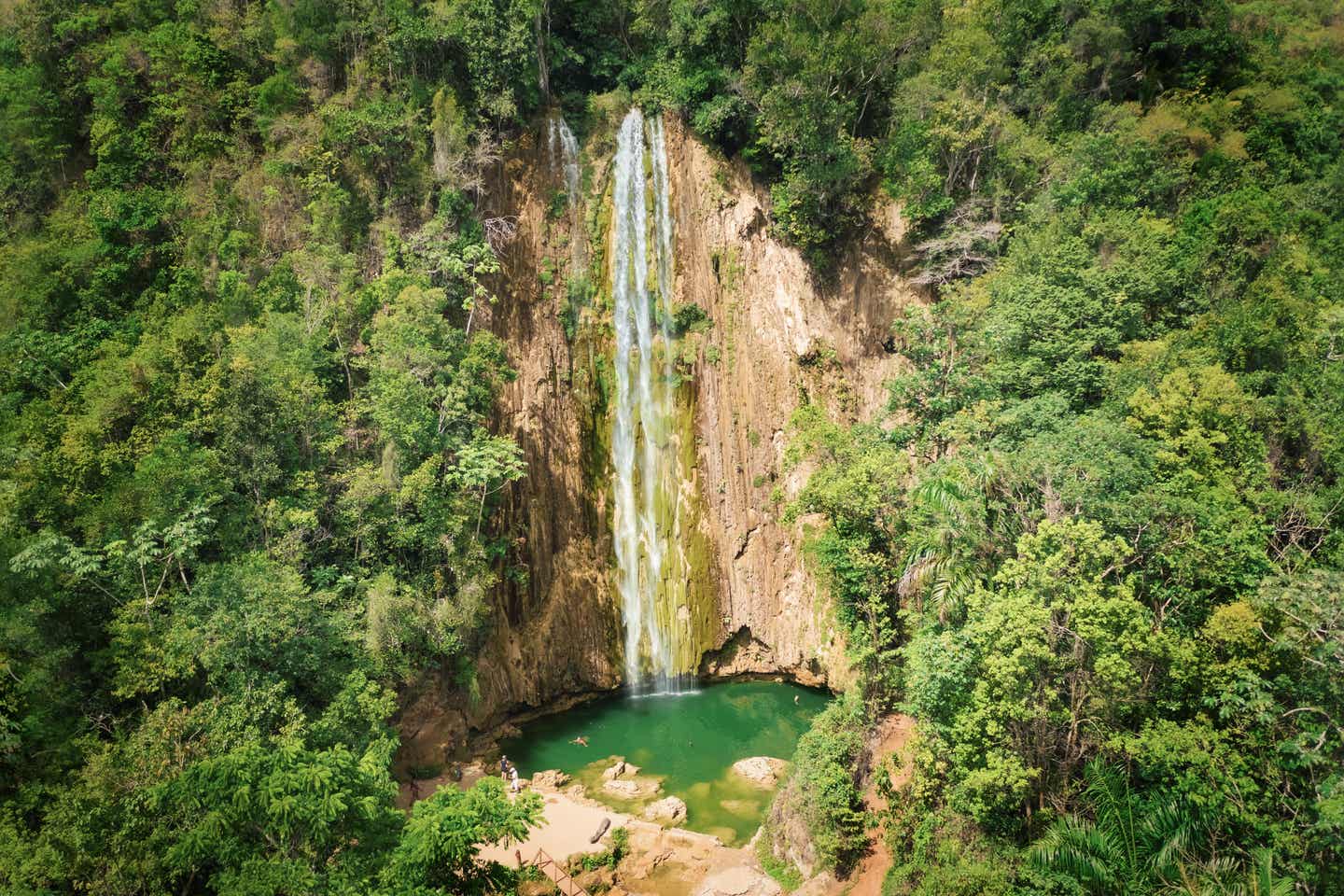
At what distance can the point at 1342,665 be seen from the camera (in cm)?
1220

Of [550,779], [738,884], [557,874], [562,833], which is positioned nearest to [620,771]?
[550,779]

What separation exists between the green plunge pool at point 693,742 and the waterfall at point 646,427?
1.75m

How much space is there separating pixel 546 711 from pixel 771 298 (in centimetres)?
1647

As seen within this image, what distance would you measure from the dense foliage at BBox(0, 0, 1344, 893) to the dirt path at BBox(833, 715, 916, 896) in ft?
2.08

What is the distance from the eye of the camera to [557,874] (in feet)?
63.2

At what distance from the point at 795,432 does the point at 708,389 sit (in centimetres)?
358

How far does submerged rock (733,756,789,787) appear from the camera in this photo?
23203 millimetres

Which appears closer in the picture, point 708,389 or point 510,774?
point 510,774

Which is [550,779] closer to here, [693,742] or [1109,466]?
[693,742]

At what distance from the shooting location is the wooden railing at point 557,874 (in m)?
19.0

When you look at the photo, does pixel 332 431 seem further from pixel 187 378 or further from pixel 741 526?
pixel 741 526

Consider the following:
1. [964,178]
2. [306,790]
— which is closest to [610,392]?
[964,178]

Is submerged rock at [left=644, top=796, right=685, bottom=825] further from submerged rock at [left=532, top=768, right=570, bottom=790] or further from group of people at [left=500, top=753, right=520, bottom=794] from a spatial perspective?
group of people at [left=500, top=753, right=520, bottom=794]

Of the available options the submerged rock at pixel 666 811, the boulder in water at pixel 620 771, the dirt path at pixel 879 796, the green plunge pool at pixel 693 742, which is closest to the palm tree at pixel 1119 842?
the dirt path at pixel 879 796
